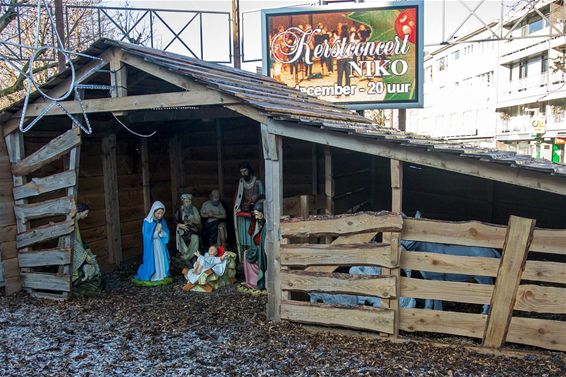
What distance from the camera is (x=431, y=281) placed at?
5.29m

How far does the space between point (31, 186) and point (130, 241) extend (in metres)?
2.61

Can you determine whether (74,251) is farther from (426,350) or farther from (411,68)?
(411,68)

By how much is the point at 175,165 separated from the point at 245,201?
8.11 ft

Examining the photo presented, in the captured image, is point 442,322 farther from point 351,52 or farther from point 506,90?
point 506,90

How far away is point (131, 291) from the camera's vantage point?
7.78 meters

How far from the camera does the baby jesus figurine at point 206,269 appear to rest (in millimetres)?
7766

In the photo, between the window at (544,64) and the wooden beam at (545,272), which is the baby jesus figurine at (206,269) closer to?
the wooden beam at (545,272)

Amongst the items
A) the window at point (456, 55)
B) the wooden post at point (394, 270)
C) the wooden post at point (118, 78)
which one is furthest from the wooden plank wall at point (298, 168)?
the window at point (456, 55)

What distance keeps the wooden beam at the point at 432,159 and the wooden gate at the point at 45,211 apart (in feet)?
11.3

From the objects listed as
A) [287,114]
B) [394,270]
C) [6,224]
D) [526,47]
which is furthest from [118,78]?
[526,47]

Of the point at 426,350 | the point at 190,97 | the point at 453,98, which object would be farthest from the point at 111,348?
the point at 453,98

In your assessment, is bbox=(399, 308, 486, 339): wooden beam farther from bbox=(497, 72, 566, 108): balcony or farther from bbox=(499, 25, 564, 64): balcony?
bbox=(499, 25, 564, 64): balcony

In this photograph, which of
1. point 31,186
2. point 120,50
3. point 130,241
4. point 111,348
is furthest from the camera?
point 130,241

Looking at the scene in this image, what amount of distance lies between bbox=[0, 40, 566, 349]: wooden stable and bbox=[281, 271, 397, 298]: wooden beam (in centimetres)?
2
